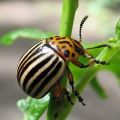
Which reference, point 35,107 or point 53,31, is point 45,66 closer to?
point 35,107

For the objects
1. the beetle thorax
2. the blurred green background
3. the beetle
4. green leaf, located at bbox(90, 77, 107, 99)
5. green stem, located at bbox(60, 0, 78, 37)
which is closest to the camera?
green stem, located at bbox(60, 0, 78, 37)

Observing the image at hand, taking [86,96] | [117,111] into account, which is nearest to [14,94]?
[86,96]

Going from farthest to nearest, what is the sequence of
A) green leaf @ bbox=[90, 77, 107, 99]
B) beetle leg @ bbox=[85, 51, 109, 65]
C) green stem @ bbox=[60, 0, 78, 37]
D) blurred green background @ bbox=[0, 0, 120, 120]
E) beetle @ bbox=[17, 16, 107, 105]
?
blurred green background @ bbox=[0, 0, 120, 120], green leaf @ bbox=[90, 77, 107, 99], beetle @ bbox=[17, 16, 107, 105], beetle leg @ bbox=[85, 51, 109, 65], green stem @ bbox=[60, 0, 78, 37]

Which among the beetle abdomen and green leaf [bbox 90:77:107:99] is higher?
the beetle abdomen

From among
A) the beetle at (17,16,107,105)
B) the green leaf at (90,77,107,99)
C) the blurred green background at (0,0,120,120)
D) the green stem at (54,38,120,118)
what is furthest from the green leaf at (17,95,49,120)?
the blurred green background at (0,0,120,120)

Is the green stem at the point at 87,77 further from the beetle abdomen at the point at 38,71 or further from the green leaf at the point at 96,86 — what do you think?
the green leaf at the point at 96,86

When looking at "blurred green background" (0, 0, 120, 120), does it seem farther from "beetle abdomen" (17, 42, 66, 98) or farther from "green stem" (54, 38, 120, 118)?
"green stem" (54, 38, 120, 118)
